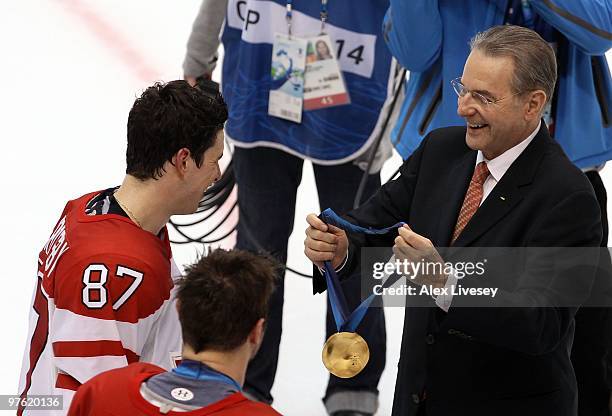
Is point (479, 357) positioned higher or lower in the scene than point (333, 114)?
lower

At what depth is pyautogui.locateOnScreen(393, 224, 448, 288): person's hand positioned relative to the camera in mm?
2367

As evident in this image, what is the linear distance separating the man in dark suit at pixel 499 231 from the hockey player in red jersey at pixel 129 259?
33 centimetres

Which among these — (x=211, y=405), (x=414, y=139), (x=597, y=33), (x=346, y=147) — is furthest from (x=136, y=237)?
(x=346, y=147)

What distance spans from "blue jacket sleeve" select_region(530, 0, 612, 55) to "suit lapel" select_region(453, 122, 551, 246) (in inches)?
24.5

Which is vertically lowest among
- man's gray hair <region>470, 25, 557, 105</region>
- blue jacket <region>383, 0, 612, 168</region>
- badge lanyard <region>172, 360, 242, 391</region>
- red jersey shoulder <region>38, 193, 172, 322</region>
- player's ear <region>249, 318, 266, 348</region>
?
badge lanyard <region>172, 360, 242, 391</region>

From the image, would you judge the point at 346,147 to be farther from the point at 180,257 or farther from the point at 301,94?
the point at 180,257

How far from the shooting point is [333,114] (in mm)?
3969

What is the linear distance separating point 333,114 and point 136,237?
1.63m

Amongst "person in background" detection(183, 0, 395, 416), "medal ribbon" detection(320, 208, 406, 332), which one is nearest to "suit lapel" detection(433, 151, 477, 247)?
"medal ribbon" detection(320, 208, 406, 332)

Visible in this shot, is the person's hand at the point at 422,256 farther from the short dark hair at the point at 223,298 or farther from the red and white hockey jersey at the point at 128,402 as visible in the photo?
the red and white hockey jersey at the point at 128,402

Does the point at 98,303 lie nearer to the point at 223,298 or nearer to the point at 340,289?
the point at 223,298

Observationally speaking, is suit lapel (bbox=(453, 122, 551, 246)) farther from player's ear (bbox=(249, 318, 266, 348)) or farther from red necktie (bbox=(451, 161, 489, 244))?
player's ear (bbox=(249, 318, 266, 348))

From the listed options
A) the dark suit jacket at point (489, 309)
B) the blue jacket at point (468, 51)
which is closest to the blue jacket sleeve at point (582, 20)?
the blue jacket at point (468, 51)

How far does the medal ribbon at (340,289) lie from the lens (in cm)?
259
